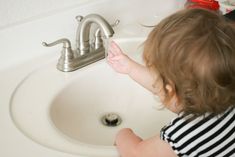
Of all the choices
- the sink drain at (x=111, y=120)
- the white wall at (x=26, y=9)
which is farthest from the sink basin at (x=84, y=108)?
the white wall at (x=26, y=9)

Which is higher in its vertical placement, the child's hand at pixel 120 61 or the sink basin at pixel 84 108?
the child's hand at pixel 120 61

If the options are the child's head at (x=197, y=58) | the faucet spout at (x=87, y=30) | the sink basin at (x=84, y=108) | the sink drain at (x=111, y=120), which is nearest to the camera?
the child's head at (x=197, y=58)

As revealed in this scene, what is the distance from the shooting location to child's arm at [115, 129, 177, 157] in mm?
612

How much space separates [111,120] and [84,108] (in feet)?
0.27

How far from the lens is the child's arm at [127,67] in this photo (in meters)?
0.79

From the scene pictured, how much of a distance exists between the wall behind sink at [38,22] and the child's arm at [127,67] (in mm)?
207

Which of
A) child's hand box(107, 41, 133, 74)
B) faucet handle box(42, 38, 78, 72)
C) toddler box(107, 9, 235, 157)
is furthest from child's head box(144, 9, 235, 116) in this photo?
faucet handle box(42, 38, 78, 72)

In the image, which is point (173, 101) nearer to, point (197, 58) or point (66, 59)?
point (197, 58)

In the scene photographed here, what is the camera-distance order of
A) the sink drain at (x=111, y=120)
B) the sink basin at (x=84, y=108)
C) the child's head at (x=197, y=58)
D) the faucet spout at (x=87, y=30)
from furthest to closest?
the sink drain at (x=111, y=120)
the faucet spout at (x=87, y=30)
the sink basin at (x=84, y=108)
the child's head at (x=197, y=58)

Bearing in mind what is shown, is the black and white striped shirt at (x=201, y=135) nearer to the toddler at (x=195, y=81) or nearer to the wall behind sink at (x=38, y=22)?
the toddler at (x=195, y=81)

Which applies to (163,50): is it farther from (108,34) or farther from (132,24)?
(132,24)

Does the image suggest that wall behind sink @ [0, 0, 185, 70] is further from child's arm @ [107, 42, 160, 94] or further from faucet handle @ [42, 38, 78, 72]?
child's arm @ [107, 42, 160, 94]

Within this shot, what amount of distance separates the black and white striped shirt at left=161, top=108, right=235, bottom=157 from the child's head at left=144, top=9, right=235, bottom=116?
0.06ft

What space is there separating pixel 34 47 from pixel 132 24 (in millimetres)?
363
